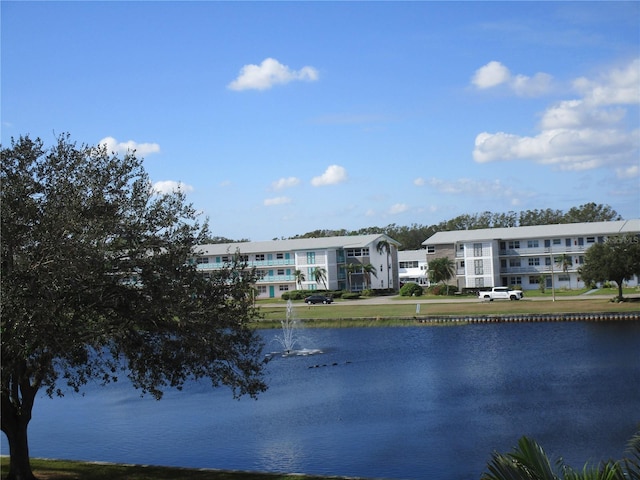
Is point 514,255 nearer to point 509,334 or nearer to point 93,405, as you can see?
point 509,334

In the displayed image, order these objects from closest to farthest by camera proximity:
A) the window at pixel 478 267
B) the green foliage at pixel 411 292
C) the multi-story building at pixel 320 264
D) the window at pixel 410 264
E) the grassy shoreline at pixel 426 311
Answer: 1. the grassy shoreline at pixel 426 311
2. the green foliage at pixel 411 292
3. the window at pixel 478 267
4. the multi-story building at pixel 320 264
5. the window at pixel 410 264

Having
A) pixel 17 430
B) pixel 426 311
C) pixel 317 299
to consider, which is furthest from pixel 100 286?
pixel 317 299

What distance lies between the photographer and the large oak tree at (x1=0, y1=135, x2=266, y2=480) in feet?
50.4

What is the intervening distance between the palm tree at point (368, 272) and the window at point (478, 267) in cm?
1455

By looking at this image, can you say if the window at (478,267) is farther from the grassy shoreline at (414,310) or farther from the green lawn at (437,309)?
the green lawn at (437,309)

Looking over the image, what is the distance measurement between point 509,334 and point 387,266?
2036 inches

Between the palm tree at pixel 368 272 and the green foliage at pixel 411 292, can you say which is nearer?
the green foliage at pixel 411 292

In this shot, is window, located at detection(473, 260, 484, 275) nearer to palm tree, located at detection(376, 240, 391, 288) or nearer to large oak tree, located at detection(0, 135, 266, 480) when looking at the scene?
palm tree, located at detection(376, 240, 391, 288)

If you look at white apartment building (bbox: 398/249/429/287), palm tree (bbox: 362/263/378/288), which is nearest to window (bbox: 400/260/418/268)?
white apartment building (bbox: 398/249/429/287)

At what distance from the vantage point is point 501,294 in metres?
82.5

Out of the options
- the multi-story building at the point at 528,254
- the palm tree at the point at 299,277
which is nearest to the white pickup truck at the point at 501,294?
the multi-story building at the point at 528,254

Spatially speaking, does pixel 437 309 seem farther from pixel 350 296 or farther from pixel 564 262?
pixel 564 262

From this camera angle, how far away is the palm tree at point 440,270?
95000mm

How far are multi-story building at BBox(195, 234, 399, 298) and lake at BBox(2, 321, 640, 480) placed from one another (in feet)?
172
